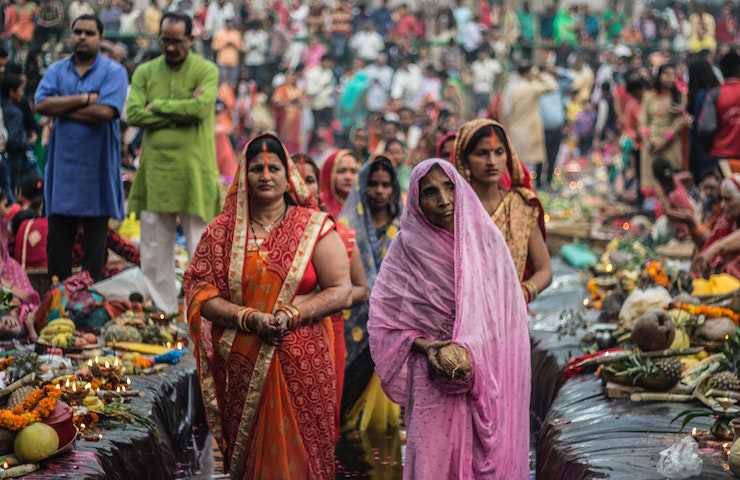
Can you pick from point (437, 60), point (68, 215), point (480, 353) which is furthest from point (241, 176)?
point (437, 60)

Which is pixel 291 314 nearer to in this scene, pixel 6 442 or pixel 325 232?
pixel 325 232

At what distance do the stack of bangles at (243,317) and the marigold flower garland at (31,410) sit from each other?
2.61 feet

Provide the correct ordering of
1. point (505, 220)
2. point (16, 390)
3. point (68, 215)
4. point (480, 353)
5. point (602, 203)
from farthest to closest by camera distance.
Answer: point (602, 203) < point (68, 215) < point (505, 220) < point (16, 390) < point (480, 353)

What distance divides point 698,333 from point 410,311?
2.37m

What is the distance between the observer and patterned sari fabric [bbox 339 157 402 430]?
10.0 m

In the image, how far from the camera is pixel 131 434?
730cm

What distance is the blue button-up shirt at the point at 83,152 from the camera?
10742 millimetres

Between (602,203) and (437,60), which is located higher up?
(437,60)

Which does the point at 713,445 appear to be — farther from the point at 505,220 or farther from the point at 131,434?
the point at 131,434

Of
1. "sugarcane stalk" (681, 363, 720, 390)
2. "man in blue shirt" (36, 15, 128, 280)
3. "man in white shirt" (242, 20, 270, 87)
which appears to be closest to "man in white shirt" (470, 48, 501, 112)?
"man in white shirt" (242, 20, 270, 87)

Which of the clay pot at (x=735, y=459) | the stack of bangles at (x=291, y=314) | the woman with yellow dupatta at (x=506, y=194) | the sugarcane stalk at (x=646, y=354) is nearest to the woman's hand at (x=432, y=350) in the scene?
the stack of bangles at (x=291, y=314)

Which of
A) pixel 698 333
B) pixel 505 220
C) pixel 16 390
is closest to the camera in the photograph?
pixel 16 390

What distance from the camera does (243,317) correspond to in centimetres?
686

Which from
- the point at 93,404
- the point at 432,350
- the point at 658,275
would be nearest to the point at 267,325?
the point at 432,350
